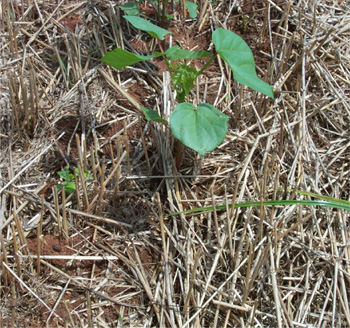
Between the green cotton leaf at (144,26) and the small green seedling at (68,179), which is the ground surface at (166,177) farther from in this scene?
the green cotton leaf at (144,26)

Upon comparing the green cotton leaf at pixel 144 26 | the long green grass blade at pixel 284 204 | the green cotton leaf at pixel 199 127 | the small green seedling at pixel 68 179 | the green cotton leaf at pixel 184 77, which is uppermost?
the green cotton leaf at pixel 144 26

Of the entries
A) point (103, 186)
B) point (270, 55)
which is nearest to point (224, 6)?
point (270, 55)

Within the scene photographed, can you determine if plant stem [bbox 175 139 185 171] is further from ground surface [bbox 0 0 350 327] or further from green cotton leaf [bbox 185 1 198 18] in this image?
green cotton leaf [bbox 185 1 198 18]

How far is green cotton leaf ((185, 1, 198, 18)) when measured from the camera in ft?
6.18

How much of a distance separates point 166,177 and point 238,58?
497 mm

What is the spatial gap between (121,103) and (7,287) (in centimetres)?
84


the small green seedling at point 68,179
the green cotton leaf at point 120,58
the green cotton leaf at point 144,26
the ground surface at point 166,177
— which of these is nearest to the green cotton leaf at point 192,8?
the ground surface at point 166,177

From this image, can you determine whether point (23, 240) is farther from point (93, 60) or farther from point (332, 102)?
point (332, 102)

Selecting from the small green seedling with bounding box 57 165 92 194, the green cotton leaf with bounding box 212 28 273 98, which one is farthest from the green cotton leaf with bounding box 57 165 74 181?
the green cotton leaf with bounding box 212 28 273 98

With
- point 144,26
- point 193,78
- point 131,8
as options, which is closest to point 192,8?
point 131,8

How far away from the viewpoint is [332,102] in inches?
72.6

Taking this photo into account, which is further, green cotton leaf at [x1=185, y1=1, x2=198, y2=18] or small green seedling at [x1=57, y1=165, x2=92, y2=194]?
green cotton leaf at [x1=185, y1=1, x2=198, y2=18]

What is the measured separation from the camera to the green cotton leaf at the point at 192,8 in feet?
6.18

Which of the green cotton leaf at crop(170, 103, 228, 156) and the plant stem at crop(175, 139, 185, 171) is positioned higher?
the green cotton leaf at crop(170, 103, 228, 156)
